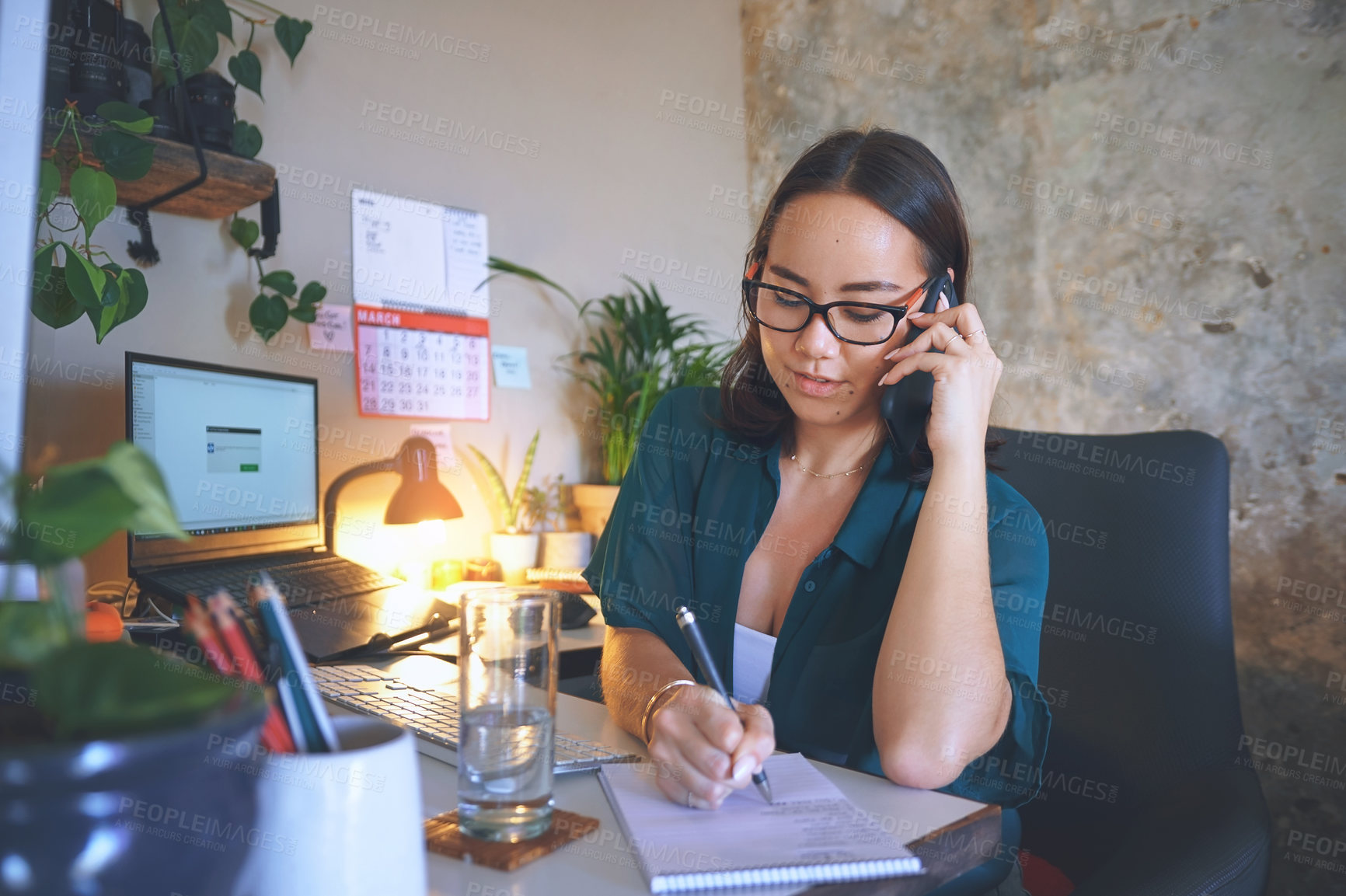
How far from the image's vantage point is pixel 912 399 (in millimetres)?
1111

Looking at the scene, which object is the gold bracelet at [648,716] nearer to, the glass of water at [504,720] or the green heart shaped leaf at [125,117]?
the glass of water at [504,720]

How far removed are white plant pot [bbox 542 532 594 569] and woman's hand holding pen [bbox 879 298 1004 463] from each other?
111 centimetres

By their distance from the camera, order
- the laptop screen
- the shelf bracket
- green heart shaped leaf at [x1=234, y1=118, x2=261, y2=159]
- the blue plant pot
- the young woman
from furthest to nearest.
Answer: green heart shaped leaf at [x1=234, y1=118, x2=261, y2=159]
the shelf bracket
the laptop screen
the young woman
the blue plant pot

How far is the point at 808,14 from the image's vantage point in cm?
269

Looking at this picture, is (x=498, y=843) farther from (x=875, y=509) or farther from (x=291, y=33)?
(x=291, y=33)

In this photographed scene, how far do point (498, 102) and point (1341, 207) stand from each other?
182 cm

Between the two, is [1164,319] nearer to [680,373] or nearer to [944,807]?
[680,373]

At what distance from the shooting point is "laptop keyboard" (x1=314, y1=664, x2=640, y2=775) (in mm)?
808

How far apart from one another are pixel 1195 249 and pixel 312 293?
6.08ft

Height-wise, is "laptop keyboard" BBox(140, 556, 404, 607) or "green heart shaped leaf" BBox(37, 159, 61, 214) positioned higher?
"green heart shaped leaf" BBox(37, 159, 61, 214)

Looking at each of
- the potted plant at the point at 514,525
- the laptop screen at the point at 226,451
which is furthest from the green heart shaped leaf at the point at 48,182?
the potted plant at the point at 514,525

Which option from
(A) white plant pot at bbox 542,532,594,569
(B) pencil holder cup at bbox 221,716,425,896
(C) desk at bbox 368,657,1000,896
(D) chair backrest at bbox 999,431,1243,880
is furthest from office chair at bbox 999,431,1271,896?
(A) white plant pot at bbox 542,532,594,569

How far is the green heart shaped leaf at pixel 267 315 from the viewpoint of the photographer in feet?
5.28

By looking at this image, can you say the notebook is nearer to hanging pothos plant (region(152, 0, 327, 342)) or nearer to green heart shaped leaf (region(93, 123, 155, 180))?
green heart shaped leaf (region(93, 123, 155, 180))
